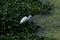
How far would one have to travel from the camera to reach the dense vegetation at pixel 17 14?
11012 millimetres

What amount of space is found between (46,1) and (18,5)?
2175 millimetres

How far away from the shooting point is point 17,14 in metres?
12.5

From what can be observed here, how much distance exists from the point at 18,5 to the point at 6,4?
69cm

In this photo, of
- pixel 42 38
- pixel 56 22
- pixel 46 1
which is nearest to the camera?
pixel 42 38

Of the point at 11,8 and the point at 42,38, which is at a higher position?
the point at 11,8

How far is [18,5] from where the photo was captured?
13.6 m

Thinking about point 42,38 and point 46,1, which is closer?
point 42,38

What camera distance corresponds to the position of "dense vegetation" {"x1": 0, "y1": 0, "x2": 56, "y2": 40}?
36.1 ft

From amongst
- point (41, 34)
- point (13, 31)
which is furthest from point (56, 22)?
point (13, 31)

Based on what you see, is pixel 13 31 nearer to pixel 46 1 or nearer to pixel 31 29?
pixel 31 29

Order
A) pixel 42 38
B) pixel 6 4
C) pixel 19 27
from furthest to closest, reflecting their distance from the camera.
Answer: pixel 6 4 → pixel 19 27 → pixel 42 38

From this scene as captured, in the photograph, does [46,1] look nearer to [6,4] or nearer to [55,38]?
[6,4]

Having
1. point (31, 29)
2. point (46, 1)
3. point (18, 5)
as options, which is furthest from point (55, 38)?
point (46, 1)

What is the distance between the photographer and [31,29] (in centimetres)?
1146
